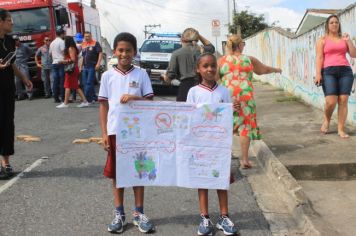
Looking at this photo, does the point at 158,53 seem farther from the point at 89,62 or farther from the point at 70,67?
the point at 70,67

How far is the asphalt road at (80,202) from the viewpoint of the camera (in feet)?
14.6

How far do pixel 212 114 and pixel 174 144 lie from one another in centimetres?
41

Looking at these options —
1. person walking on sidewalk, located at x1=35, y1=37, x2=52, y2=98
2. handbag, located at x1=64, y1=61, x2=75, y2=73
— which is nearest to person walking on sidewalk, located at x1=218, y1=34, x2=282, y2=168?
handbag, located at x1=64, y1=61, x2=75, y2=73

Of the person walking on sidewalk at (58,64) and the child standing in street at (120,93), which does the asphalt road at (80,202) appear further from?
the person walking on sidewalk at (58,64)

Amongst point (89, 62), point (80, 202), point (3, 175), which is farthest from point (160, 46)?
point (80, 202)

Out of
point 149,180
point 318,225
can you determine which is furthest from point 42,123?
point 318,225

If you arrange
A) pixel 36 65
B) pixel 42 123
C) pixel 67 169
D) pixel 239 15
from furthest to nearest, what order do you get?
pixel 239 15, pixel 36 65, pixel 42 123, pixel 67 169

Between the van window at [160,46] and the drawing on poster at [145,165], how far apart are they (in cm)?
1290

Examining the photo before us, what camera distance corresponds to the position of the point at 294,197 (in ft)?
16.2

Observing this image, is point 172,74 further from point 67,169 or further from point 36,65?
point 36,65

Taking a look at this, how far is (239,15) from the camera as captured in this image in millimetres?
50281

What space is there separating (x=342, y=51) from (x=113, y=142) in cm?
470

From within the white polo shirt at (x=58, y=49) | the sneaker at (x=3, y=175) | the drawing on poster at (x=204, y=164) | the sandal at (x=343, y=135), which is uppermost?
the white polo shirt at (x=58, y=49)

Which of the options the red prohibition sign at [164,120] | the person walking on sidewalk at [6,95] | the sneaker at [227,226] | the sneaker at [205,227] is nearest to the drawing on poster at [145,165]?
the red prohibition sign at [164,120]
